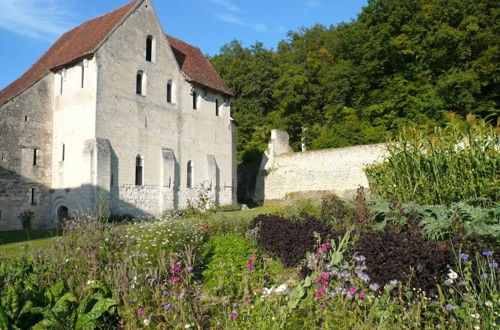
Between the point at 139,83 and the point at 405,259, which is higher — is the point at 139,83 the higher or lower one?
the higher one

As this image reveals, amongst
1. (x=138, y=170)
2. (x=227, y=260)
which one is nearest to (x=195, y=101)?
(x=138, y=170)

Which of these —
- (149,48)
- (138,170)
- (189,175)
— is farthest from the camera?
(189,175)

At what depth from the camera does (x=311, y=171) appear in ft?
90.5

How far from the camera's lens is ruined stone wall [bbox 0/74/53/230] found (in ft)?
61.6

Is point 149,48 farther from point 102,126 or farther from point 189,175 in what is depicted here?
point 189,175

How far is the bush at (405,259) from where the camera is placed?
4.72 m

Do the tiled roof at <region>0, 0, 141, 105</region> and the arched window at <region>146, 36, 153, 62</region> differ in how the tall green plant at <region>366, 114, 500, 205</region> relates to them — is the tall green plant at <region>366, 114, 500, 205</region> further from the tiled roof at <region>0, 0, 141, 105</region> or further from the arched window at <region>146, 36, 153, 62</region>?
the arched window at <region>146, 36, 153, 62</region>

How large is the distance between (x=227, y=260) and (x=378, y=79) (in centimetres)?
2824

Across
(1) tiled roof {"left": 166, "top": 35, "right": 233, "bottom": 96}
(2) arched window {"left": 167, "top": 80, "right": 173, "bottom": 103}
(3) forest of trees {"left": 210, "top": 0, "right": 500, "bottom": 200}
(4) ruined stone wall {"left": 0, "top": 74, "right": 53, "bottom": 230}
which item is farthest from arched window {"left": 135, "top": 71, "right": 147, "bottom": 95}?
(3) forest of trees {"left": 210, "top": 0, "right": 500, "bottom": 200}

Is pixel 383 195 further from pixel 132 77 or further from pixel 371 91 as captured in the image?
pixel 371 91

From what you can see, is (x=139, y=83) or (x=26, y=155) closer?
(x=26, y=155)

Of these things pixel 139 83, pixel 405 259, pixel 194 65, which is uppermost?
pixel 194 65

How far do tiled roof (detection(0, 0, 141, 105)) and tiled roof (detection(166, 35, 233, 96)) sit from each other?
452 centimetres

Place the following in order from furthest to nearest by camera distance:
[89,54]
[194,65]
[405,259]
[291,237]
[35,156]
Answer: [194,65] < [35,156] < [89,54] < [291,237] < [405,259]
